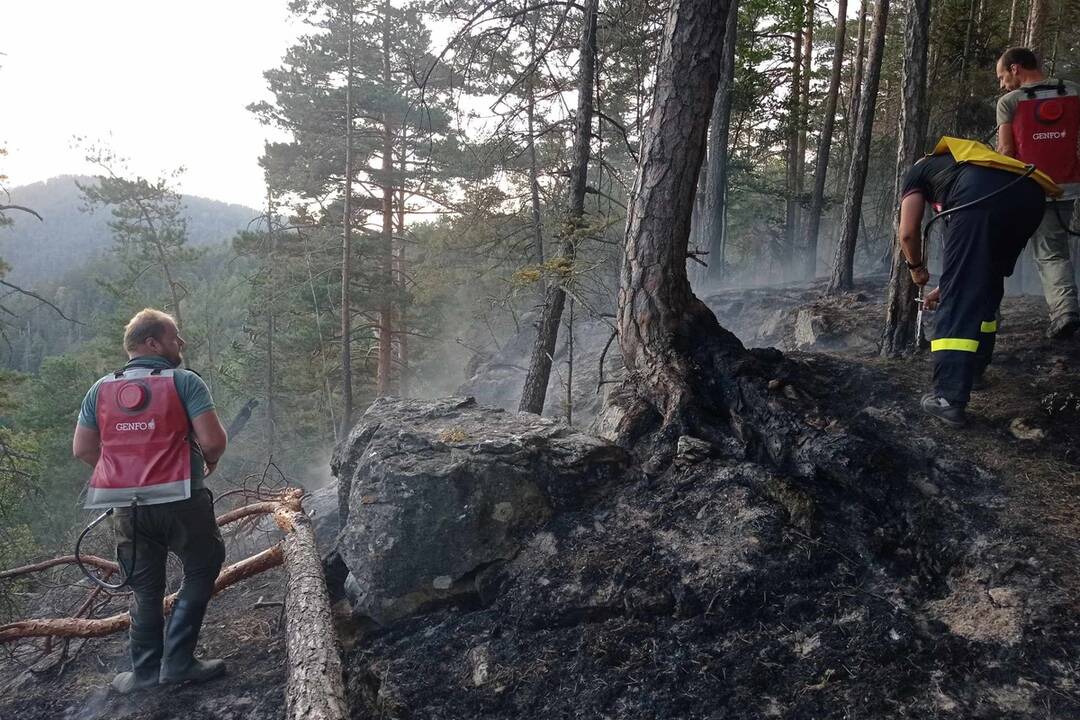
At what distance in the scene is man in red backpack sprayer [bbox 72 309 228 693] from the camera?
3236mm

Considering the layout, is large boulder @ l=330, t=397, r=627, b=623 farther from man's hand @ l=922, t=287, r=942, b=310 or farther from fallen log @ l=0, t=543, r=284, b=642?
man's hand @ l=922, t=287, r=942, b=310

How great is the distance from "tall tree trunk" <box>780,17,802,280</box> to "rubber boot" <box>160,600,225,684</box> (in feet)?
56.2

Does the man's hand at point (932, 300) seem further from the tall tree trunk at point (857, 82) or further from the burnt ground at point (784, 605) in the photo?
the tall tree trunk at point (857, 82)

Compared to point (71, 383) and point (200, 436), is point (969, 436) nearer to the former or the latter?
point (200, 436)

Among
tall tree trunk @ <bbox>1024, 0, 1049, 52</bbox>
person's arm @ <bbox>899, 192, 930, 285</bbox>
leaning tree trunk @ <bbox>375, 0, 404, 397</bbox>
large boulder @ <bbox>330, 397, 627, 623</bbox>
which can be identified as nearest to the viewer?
large boulder @ <bbox>330, 397, 627, 623</bbox>

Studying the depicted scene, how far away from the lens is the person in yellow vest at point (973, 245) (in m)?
3.29

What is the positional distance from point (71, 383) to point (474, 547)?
25.7 m

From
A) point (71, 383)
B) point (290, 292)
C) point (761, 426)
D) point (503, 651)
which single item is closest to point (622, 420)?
point (761, 426)

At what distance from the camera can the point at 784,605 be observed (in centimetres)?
269

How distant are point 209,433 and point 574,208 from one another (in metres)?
4.27

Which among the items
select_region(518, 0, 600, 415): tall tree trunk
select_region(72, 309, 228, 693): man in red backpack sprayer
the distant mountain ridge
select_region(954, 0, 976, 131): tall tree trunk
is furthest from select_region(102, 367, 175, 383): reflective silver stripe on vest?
the distant mountain ridge

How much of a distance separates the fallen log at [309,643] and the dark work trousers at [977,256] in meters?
3.79

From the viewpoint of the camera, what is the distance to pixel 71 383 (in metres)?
22.0

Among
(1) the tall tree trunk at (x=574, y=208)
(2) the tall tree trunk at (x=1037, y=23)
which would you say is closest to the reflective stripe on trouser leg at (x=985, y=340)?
(1) the tall tree trunk at (x=574, y=208)
